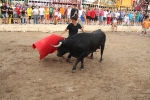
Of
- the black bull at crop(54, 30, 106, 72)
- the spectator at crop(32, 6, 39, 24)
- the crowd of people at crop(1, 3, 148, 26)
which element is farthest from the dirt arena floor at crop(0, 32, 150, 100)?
the spectator at crop(32, 6, 39, 24)

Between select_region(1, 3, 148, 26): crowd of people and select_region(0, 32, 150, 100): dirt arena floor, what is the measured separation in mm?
7098

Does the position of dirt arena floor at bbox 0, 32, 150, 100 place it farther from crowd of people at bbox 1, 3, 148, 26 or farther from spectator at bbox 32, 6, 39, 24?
spectator at bbox 32, 6, 39, 24

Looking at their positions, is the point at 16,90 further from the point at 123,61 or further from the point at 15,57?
the point at 123,61

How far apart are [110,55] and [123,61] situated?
0.92 meters

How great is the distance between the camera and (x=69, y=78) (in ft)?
19.8

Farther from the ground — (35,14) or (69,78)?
(35,14)

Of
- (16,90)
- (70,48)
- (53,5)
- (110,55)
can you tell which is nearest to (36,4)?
(53,5)

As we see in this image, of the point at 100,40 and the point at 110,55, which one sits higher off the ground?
the point at 100,40

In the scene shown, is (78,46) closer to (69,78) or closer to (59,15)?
(69,78)

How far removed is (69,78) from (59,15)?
11.4 m

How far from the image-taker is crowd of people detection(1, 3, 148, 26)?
15.1 meters

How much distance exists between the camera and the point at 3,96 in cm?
479

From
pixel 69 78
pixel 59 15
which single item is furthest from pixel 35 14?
pixel 69 78

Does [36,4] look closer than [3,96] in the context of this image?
No
